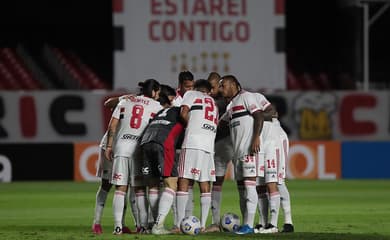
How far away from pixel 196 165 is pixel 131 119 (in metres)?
0.91

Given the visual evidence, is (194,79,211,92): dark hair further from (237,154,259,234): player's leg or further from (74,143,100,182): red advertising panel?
(74,143,100,182): red advertising panel

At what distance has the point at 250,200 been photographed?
11.2 meters

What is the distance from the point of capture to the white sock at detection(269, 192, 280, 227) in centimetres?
1148

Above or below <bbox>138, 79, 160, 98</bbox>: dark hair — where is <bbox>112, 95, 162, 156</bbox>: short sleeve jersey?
below

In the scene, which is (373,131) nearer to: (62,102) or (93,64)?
(62,102)

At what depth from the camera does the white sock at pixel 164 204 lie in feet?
36.4

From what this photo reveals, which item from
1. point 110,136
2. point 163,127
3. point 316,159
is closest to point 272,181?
point 163,127

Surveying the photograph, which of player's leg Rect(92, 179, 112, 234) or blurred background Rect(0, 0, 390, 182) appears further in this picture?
blurred background Rect(0, 0, 390, 182)

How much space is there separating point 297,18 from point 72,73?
340 inches

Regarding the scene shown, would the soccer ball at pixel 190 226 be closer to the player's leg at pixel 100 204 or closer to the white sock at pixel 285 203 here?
the player's leg at pixel 100 204

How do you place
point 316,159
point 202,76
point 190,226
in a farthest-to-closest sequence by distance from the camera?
1. point 316,159
2. point 202,76
3. point 190,226

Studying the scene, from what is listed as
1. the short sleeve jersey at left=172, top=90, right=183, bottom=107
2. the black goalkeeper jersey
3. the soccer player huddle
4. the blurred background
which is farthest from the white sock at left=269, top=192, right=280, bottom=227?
Answer: the blurred background

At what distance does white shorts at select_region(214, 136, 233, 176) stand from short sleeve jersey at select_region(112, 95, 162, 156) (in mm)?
1027

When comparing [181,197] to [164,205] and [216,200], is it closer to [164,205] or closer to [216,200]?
[164,205]
